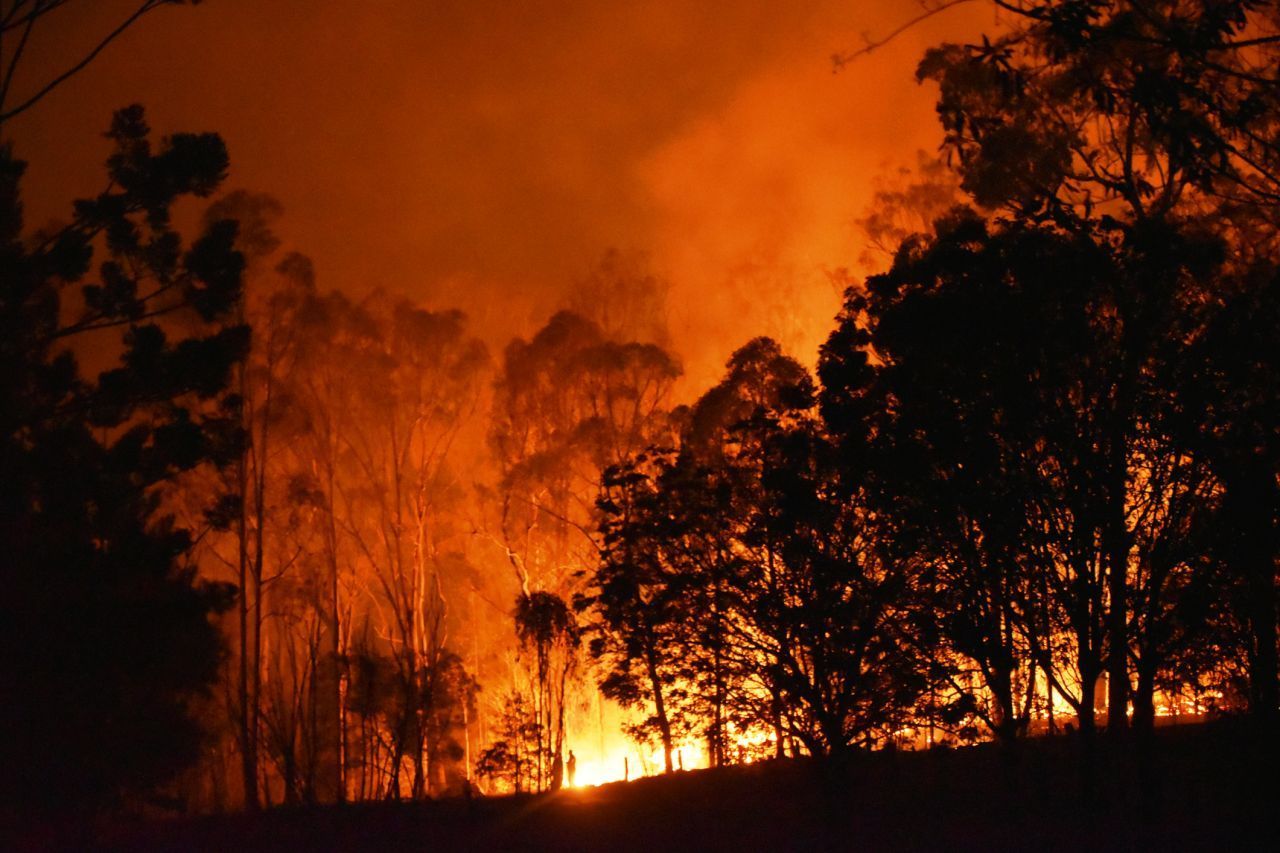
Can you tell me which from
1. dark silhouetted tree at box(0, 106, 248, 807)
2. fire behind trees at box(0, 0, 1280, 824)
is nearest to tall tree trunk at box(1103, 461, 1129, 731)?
fire behind trees at box(0, 0, 1280, 824)

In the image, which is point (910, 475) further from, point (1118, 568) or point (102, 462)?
point (102, 462)

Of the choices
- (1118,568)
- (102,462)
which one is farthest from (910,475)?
(102,462)

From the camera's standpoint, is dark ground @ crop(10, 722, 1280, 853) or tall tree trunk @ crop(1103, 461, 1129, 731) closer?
tall tree trunk @ crop(1103, 461, 1129, 731)

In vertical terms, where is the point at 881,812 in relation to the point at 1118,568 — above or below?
below

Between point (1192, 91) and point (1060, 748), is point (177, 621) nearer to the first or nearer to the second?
point (1060, 748)

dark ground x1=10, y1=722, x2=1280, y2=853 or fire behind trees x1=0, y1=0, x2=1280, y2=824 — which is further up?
fire behind trees x1=0, y1=0, x2=1280, y2=824

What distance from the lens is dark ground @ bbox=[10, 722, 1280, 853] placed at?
A: 1077 cm

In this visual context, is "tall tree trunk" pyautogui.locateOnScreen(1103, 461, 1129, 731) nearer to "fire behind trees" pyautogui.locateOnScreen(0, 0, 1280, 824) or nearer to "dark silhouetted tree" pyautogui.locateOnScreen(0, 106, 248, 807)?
"fire behind trees" pyautogui.locateOnScreen(0, 0, 1280, 824)

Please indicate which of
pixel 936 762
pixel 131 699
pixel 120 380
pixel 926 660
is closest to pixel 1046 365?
pixel 926 660

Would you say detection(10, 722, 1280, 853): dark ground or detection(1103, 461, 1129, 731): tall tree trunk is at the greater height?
detection(1103, 461, 1129, 731): tall tree trunk

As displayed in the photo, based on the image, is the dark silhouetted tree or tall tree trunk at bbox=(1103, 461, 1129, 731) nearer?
tall tree trunk at bbox=(1103, 461, 1129, 731)

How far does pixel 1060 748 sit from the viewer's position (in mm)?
15234

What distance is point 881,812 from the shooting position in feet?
43.8

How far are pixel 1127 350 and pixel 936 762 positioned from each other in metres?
6.98
